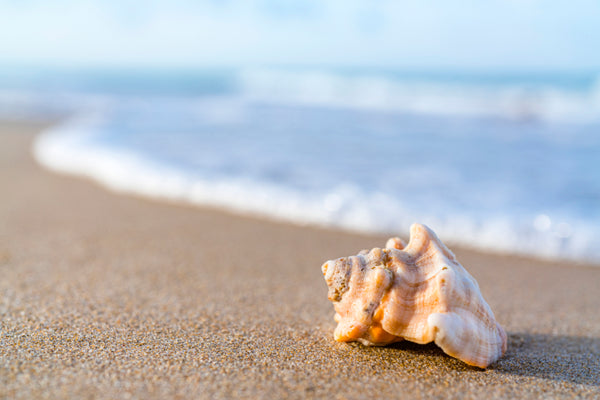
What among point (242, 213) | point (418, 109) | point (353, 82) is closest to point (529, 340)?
point (242, 213)

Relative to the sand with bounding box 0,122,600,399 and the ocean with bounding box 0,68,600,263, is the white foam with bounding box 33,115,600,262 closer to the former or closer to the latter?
the ocean with bounding box 0,68,600,263

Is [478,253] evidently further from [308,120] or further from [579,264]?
[308,120]

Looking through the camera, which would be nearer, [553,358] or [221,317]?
[553,358]

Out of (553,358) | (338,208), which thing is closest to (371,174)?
(338,208)

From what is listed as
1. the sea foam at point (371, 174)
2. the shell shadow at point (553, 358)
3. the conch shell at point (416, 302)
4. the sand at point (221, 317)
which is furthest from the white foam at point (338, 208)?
the conch shell at point (416, 302)

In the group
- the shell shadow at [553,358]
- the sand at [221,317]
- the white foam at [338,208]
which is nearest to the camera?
the sand at [221,317]

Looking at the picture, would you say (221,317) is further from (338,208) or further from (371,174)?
(371,174)

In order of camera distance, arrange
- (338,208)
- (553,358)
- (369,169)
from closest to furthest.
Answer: (553,358)
(338,208)
(369,169)

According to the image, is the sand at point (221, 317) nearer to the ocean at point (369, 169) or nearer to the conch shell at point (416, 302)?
the conch shell at point (416, 302)

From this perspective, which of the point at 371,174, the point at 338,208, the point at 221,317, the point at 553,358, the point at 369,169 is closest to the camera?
the point at 553,358
